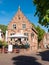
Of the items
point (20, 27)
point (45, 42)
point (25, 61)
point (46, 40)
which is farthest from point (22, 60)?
point (46, 40)

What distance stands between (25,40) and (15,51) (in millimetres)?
20535

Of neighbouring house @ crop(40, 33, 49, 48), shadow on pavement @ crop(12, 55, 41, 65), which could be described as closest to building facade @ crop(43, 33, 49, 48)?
neighbouring house @ crop(40, 33, 49, 48)

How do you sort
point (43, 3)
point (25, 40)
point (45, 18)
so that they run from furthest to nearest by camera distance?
point (25, 40)
point (45, 18)
point (43, 3)

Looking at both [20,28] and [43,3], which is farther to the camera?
[20,28]

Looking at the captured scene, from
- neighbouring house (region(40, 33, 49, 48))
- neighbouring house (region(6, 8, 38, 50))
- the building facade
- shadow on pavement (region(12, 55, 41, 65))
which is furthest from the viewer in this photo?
the building facade

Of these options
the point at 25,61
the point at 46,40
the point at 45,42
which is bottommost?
the point at 25,61

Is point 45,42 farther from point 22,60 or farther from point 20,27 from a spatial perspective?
point 22,60

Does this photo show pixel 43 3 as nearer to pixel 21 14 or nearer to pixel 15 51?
pixel 15 51

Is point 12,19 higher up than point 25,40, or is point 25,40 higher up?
point 12,19

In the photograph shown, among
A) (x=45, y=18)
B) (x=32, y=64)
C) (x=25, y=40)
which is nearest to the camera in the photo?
(x=45, y=18)

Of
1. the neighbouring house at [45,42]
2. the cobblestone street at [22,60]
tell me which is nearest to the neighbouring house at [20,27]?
the neighbouring house at [45,42]

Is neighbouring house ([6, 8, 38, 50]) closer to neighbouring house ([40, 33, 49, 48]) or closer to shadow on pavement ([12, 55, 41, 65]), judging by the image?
neighbouring house ([40, 33, 49, 48])

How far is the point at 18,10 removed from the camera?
170ft

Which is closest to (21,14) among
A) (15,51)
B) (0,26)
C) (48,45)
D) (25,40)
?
(25,40)
